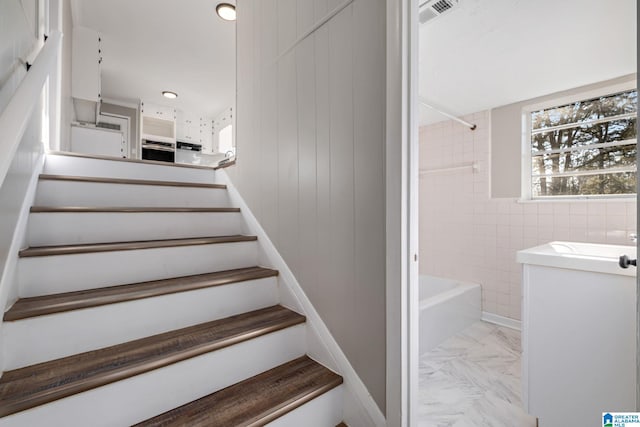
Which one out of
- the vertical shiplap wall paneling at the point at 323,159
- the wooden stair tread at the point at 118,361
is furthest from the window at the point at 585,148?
the wooden stair tread at the point at 118,361

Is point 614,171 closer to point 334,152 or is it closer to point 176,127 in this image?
point 334,152

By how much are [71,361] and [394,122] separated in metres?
1.35

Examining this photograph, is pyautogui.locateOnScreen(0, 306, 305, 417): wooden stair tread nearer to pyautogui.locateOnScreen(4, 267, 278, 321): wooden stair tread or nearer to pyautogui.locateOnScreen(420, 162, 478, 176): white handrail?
pyautogui.locateOnScreen(4, 267, 278, 321): wooden stair tread

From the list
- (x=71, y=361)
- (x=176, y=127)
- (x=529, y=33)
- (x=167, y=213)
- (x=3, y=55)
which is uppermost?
(x=176, y=127)

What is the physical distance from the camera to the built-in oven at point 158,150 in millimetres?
4668

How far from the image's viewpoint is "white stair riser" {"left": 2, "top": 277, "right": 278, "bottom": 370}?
0.86 m

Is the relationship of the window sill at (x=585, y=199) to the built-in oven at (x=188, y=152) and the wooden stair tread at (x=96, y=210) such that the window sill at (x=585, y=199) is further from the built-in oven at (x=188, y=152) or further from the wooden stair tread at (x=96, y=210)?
the built-in oven at (x=188, y=152)

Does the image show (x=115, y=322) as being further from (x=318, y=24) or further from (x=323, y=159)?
(x=318, y=24)

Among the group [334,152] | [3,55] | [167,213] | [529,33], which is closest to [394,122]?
[334,152]

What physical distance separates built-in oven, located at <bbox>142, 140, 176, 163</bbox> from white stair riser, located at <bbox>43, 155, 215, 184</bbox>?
3.26 meters

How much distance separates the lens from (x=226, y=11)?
265 centimetres

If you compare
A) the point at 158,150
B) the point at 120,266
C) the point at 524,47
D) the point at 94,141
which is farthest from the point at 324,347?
the point at 158,150

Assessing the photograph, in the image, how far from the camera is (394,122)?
92 cm

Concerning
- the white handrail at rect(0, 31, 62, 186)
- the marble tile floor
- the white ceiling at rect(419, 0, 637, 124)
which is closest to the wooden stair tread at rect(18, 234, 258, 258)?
the white handrail at rect(0, 31, 62, 186)
